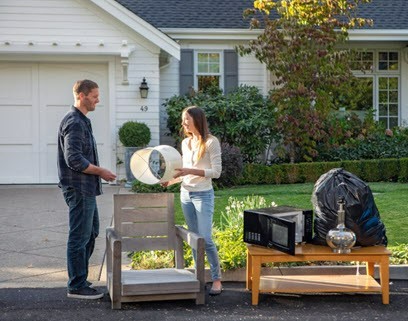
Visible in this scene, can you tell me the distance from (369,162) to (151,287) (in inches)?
417

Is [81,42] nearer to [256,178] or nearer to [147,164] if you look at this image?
[256,178]

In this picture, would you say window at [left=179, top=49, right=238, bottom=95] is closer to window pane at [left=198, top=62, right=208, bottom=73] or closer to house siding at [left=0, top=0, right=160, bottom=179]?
window pane at [left=198, top=62, right=208, bottom=73]

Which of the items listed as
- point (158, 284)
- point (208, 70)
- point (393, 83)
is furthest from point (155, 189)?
point (393, 83)

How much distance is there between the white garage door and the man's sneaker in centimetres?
949

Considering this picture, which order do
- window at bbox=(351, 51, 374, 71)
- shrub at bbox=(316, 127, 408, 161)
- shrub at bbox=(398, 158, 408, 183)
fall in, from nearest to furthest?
shrub at bbox=(398, 158, 408, 183)
shrub at bbox=(316, 127, 408, 161)
window at bbox=(351, 51, 374, 71)

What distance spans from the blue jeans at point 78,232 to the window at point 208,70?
37.7 feet

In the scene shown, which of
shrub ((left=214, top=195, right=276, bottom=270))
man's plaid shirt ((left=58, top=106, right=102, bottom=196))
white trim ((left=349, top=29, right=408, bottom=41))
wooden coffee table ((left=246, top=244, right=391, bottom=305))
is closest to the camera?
man's plaid shirt ((left=58, top=106, right=102, bottom=196))

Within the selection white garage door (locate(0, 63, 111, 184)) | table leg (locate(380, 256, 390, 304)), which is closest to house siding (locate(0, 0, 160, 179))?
white garage door (locate(0, 63, 111, 184))

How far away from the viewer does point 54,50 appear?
611 inches

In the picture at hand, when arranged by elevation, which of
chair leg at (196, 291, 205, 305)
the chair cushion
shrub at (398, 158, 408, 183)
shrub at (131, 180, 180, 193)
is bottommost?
chair leg at (196, 291, 205, 305)

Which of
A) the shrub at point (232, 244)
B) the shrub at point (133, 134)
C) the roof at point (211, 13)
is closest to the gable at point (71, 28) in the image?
the shrub at point (133, 134)

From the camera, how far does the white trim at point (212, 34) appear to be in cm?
1768

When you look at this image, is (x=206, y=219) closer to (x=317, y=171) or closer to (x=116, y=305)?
(x=116, y=305)

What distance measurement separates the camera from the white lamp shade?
671cm
